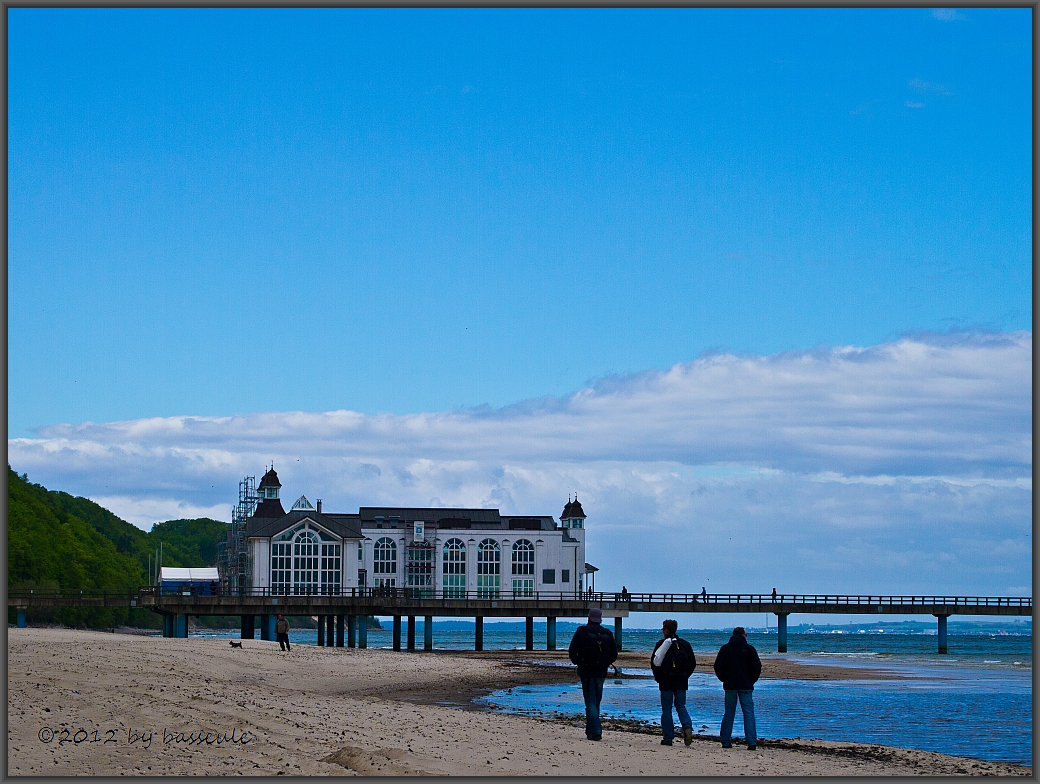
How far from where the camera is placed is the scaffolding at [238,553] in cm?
7475

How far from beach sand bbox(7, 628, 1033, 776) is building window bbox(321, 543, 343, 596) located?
4643cm

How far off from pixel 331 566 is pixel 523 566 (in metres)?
11.9

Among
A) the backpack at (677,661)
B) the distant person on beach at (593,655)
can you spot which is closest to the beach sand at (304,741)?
the distant person on beach at (593,655)

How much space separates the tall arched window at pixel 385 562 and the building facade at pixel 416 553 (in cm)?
6

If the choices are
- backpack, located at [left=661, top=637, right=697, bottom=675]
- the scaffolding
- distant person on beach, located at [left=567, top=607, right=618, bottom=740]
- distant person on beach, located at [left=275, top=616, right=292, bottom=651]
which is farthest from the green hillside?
backpack, located at [left=661, top=637, right=697, bottom=675]

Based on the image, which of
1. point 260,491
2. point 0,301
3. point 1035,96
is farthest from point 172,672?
point 260,491

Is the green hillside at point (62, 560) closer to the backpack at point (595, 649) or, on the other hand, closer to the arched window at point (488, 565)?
the arched window at point (488, 565)

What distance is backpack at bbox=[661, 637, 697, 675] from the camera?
59.3ft

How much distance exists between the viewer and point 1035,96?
15.0 metres

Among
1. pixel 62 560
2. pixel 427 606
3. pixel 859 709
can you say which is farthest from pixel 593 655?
pixel 62 560

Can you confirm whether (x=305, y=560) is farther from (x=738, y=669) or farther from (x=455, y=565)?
(x=738, y=669)

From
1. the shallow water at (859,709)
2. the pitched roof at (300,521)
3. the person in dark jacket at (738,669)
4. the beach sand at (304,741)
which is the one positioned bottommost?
the shallow water at (859,709)

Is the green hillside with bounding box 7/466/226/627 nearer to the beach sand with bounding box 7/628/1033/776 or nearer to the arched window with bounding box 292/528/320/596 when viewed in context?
the arched window with bounding box 292/528/320/596

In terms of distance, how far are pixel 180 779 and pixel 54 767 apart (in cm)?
164
